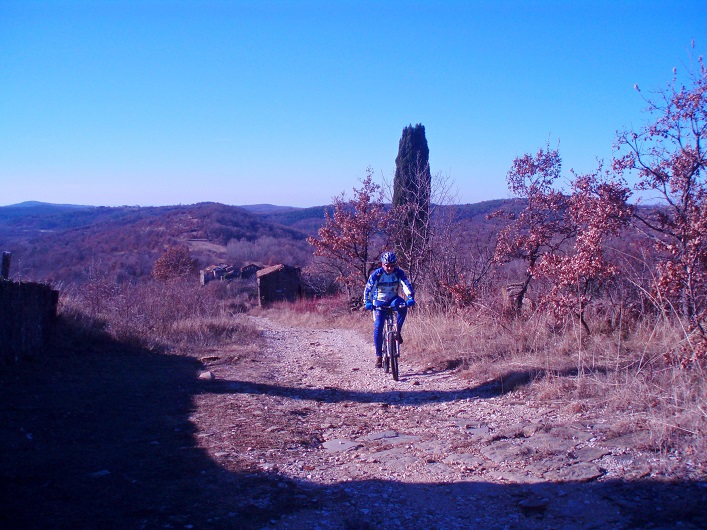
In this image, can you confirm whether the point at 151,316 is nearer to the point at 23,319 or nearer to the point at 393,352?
the point at 23,319

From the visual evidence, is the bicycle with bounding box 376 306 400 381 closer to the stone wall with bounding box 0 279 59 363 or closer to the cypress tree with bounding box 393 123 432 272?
the stone wall with bounding box 0 279 59 363

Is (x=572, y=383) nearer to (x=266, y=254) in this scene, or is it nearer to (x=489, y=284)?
(x=489, y=284)

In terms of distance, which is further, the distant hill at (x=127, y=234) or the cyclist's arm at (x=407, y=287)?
the distant hill at (x=127, y=234)

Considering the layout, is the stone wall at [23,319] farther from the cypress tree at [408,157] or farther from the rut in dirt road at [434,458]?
the cypress tree at [408,157]

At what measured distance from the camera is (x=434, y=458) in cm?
487

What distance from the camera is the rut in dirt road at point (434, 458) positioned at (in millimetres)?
3809

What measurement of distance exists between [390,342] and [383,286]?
86 cm

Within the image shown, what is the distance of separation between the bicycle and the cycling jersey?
0.14 metres

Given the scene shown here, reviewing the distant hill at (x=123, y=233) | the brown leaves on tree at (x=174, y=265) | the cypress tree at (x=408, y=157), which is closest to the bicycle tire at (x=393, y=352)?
the cypress tree at (x=408, y=157)

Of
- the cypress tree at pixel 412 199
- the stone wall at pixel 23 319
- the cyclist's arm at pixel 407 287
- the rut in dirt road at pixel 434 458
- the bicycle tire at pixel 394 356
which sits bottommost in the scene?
the rut in dirt road at pixel 434 458

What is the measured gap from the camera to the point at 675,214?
25.4 feet

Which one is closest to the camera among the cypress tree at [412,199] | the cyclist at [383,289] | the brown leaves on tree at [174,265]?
the cyclist at [383,289]

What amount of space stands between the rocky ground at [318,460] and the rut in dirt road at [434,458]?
0.05 ft

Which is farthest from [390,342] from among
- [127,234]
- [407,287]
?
[127,234]
